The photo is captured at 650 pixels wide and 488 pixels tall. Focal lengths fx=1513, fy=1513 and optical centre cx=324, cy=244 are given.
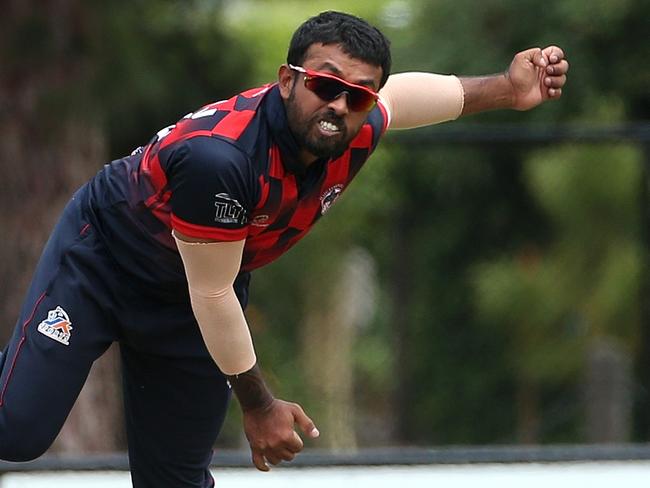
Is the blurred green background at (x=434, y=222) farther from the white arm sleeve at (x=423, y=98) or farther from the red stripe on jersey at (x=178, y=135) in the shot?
the red stripe on jersey at (x=178, y=135)

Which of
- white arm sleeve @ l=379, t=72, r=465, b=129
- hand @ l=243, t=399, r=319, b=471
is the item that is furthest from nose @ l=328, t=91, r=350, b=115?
hand @ l=243, t=399, r=319, b=471

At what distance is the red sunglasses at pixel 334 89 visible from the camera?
3.26 m

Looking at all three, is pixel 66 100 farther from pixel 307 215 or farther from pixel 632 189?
pixel 307 215

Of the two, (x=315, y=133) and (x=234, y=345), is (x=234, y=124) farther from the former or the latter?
(x=234, y=345)

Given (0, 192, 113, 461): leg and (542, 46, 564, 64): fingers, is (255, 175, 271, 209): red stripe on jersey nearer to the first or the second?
(0, 192, 113, 461): leg

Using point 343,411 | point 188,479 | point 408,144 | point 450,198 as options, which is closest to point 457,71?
point 450,198

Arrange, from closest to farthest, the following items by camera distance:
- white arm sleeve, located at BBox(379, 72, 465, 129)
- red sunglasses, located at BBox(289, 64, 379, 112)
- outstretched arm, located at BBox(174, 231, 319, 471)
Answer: red sunglasses, located at BBox(289, 64, 379, 112) < outstretched arm, located at BBox(174, 231, 319, 471) < white arm sleeve, located at BBox(379, 72, 465, 129)

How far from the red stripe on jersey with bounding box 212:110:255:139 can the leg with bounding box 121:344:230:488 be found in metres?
0.73

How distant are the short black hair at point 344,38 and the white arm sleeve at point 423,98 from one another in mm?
480

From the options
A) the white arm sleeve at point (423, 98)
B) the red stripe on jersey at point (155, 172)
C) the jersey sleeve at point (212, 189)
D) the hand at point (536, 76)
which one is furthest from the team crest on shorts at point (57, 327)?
the hand at point (536, 76)

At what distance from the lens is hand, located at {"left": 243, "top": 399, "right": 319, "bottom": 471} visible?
135 inches

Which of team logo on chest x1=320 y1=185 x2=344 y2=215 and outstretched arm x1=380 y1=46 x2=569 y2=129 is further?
outstretched arm x1=380 y1=46 x2=569 y2=129

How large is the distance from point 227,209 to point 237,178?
7 centimetres

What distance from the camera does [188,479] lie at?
4.01m
